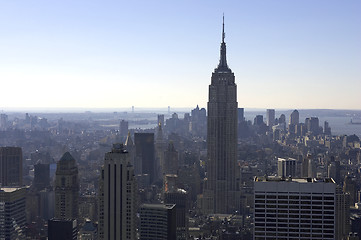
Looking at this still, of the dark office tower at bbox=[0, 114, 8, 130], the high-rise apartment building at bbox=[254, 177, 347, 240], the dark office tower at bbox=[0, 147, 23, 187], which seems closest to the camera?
the high-rise apartment building at bbox=[254, 177, 347, 240]

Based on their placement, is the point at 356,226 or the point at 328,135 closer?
the point at 356,226

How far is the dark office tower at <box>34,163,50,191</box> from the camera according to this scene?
62906 mm

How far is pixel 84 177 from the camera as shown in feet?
228

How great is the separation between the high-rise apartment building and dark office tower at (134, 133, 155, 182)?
51.7 metres

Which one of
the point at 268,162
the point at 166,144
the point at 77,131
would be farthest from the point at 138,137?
the point at 77,131

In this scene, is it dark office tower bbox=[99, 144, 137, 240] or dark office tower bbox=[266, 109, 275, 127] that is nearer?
dark office tower bbox=[99, 144, 137, 240]

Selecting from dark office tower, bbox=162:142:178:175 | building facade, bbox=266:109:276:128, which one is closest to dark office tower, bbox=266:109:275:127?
building facade, bbox=266:109:276:128

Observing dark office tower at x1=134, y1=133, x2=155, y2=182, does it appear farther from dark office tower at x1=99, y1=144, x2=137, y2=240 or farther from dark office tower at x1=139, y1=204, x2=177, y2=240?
dark office tower at x1=99, y1=144, x2=137, y2=240

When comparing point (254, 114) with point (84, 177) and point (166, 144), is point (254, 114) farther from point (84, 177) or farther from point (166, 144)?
point (84, 177)

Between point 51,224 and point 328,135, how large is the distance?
10604 centimetres

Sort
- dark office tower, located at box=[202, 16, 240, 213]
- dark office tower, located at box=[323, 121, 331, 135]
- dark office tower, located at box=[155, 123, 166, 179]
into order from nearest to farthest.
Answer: dark office tower, located at box=[202, 16, 240, 213]
dark office tower, located at box=[155, 123, 166, 179]
dark office tower, located at box=[323, 121, 331, 135]

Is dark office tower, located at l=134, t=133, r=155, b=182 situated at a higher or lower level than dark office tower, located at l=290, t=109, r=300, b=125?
lower

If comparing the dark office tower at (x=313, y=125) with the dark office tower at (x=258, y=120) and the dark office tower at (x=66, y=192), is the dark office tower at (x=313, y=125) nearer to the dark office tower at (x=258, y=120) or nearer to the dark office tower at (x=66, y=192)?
the dark office tower at (x=258, y=120)

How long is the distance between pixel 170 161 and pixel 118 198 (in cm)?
5448
